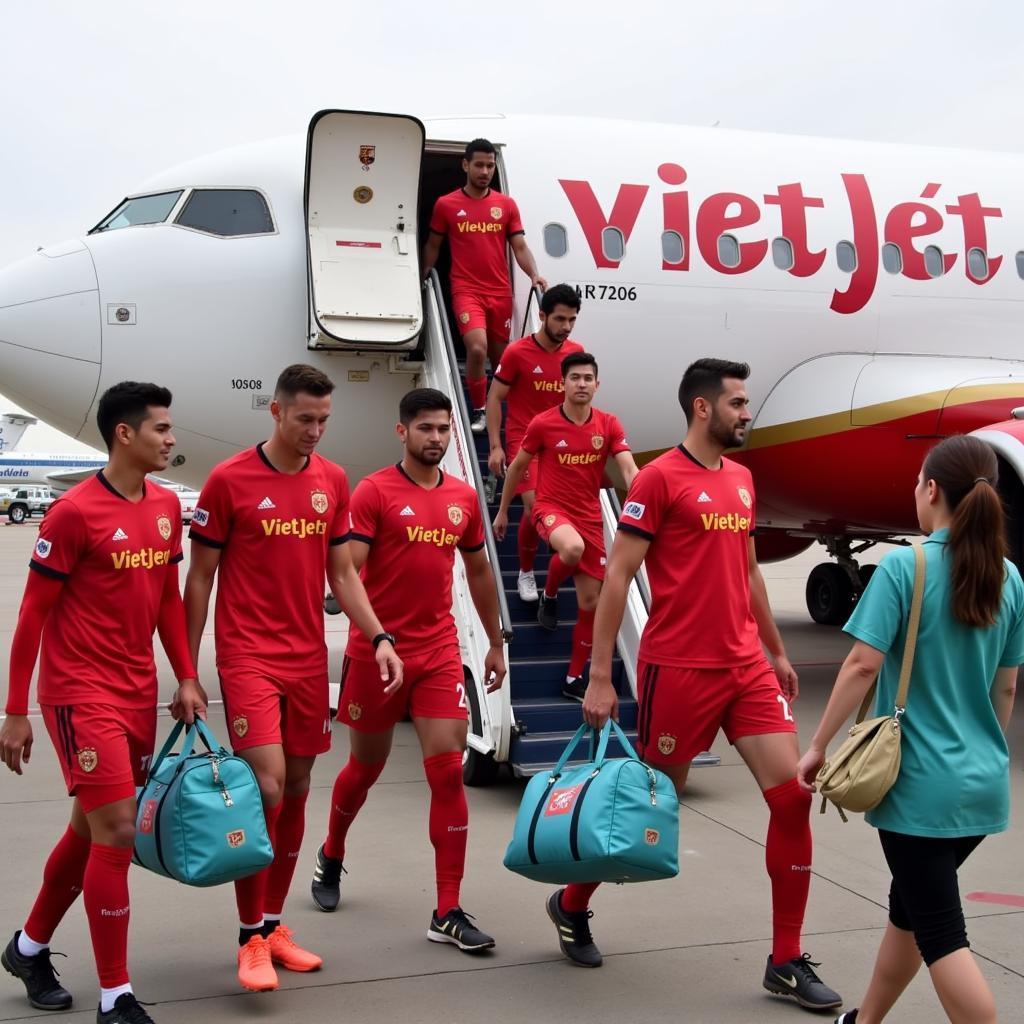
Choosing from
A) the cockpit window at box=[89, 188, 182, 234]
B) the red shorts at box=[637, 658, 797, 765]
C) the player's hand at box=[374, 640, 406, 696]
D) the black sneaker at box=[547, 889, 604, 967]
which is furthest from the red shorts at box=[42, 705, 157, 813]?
the cockpit window at box=[89, 188, 182, 234]

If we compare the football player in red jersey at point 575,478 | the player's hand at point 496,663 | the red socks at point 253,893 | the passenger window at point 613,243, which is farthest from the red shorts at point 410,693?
the passenger window at point 613,243

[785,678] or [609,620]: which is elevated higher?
[609,620]

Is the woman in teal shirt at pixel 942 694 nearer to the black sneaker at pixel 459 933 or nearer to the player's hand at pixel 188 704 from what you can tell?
the black sneaker at pixel 459 933

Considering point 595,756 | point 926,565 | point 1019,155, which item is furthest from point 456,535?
point 1019,155

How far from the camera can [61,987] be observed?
162 inches

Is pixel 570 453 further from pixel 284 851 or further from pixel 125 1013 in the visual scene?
pixel 125 1013

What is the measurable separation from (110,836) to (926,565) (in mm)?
2587

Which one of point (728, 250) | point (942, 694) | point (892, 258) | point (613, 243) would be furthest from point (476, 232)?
point (942, 694)

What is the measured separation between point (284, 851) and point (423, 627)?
3.27ft

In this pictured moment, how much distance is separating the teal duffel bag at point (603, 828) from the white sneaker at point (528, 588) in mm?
3358

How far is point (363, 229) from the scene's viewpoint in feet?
29.2

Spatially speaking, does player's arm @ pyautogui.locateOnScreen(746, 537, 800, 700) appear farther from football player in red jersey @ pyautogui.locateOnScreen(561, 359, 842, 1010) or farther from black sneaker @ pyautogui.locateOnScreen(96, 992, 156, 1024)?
black sneaker @ pyautogui.locateOnScreen(96, 992, 156, 1024)

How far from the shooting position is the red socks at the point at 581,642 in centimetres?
699

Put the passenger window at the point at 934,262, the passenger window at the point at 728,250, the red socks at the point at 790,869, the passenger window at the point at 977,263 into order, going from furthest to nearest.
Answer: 1. the passenger window at the point at 977,263
2. the passenger window at the point at 934,262
3. the passenger window at the point at 728,250
4. the red socks at the point at 790,869
